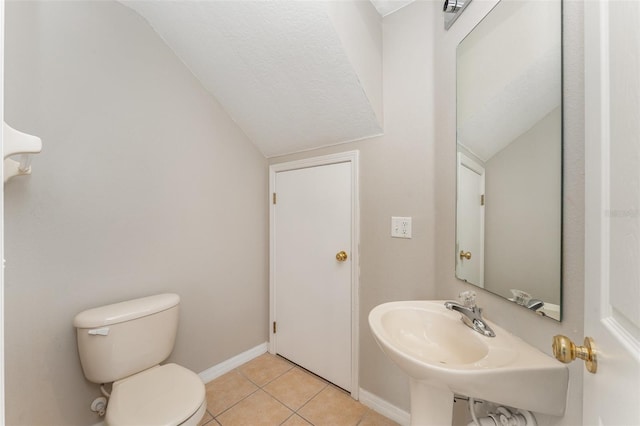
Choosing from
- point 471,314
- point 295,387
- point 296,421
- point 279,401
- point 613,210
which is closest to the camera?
point 613,210

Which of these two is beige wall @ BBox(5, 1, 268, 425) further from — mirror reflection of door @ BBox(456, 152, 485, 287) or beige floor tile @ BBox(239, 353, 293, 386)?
mirror reflection of door @ BBox(456, 152, 485, 287)

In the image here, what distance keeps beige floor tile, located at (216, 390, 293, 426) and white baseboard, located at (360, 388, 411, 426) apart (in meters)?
0.48

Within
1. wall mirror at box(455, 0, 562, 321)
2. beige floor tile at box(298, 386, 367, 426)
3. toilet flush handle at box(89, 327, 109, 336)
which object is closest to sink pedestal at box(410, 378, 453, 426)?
wall mirror at box(455, 0, 562, 321)

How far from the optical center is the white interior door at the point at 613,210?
1.19ft

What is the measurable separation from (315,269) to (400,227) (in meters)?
0.73

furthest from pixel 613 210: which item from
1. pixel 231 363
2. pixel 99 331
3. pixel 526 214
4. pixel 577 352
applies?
pixel 231 363

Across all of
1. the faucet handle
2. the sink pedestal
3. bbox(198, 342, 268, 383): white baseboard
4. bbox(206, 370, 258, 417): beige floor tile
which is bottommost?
bbox(206, 370, 258, 417): beige floor tile

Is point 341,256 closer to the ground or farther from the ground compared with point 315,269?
farther from the ground

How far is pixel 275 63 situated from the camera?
1460 millimetres

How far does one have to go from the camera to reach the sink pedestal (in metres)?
0.86

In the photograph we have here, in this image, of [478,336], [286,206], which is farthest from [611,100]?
[286,206]

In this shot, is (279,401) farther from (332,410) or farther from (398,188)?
(398,188)

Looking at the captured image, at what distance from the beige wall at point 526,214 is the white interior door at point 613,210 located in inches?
9.1

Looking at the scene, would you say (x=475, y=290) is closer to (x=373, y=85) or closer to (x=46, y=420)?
(x=373, y=85)
